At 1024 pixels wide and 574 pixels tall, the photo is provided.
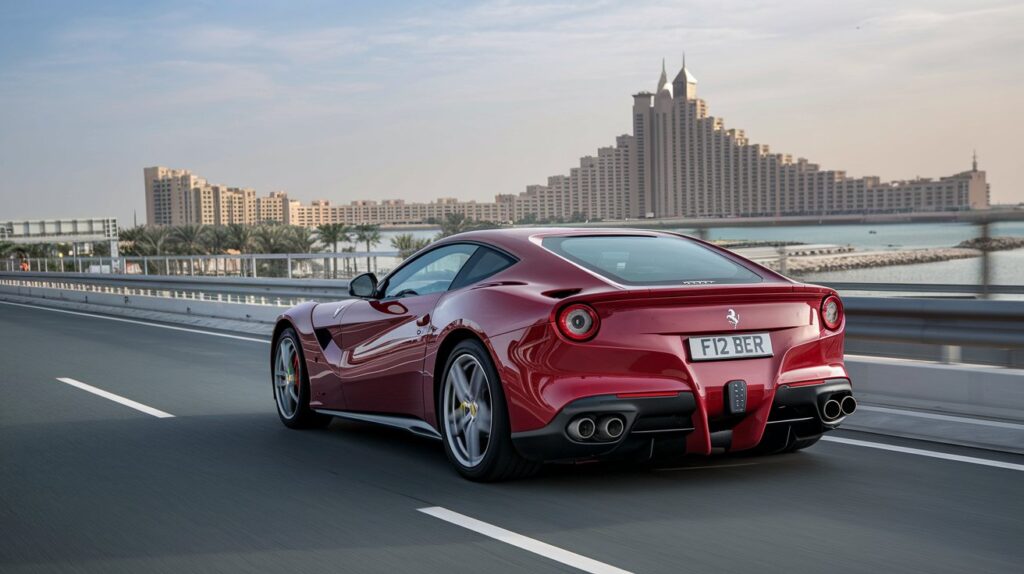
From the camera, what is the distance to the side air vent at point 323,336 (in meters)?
7.58

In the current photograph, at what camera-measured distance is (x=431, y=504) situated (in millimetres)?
5465

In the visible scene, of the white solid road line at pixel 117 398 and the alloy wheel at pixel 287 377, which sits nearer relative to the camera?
the alloy wheel at pixel 287 377

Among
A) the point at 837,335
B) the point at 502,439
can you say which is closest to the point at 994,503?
the point at 837,335

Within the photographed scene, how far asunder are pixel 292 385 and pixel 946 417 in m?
4.41

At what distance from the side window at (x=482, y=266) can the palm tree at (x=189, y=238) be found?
67118 millimetres

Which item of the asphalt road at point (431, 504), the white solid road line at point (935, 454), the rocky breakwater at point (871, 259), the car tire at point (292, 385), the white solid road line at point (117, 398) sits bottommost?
the white solid road line at point (117, 398)

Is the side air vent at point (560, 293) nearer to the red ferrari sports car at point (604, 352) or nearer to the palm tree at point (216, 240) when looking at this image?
the red ferrari sports car at point (604, 352)

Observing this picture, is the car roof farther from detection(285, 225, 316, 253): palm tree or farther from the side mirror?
detection(285, 225, 316, 253): palm tree

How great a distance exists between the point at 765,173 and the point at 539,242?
78081 mm

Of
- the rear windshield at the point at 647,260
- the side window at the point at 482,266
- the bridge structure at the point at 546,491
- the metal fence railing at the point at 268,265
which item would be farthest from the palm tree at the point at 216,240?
the rear windshield at the point at 647,260

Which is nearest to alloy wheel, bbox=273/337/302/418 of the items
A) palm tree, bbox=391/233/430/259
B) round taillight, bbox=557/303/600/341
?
round taillight, bbox=557/303/600/341

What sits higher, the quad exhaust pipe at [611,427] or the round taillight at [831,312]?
the round taillight at [831,312]

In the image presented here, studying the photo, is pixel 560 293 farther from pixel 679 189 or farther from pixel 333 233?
pixel 679 189

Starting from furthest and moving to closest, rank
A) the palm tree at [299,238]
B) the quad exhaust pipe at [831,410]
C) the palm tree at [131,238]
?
the palm tree at [131,238] < the palm tree at [299,238] < the quad exhaust pipe at [831,410]
